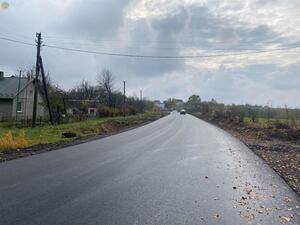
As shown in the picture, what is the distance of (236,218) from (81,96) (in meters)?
87.7

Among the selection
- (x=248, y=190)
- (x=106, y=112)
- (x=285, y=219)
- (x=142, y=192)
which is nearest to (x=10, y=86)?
(x=106, y=112)

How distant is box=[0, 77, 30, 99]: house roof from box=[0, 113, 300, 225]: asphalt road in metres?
36.8

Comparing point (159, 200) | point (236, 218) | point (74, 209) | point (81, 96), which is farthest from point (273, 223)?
point (81, 96)

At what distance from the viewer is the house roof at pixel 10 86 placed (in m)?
46.3

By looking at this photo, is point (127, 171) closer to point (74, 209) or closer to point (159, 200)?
point (159, 200)

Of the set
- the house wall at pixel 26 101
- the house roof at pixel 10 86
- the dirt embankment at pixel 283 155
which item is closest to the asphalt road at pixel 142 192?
the dirt embankment at pixel 283 155

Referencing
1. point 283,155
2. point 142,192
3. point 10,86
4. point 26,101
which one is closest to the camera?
point 142,192

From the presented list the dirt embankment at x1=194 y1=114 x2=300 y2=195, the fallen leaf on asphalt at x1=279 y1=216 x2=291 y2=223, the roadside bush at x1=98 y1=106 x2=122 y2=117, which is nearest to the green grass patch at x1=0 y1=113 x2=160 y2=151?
the dirt embankment at x1=194 y1=114 x2=300 y2=195

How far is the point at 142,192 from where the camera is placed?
7562 millimetres

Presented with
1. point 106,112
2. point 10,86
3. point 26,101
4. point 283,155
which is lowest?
point 283,155

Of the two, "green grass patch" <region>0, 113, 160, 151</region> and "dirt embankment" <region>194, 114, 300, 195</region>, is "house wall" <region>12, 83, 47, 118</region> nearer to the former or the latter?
"green grass patch" <region>0, 113, 160, 151</region>

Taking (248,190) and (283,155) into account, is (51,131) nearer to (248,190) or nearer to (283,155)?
(283,155)

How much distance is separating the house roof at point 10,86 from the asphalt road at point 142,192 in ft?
121

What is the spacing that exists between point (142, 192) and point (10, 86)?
151 feet
